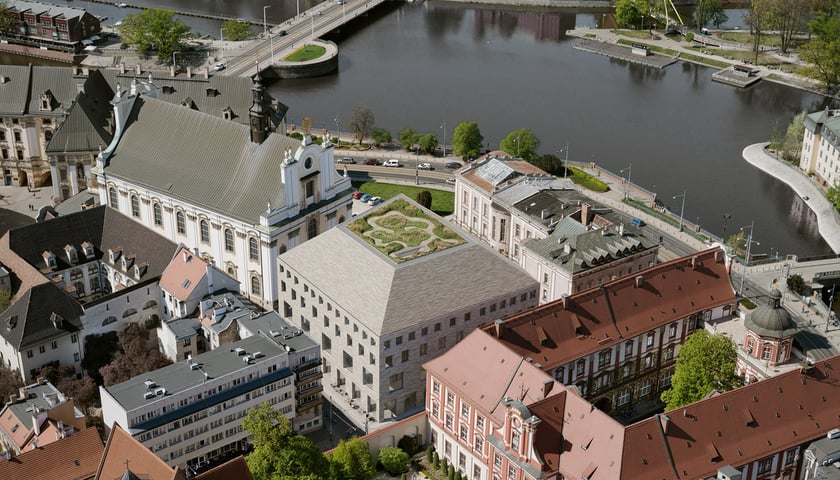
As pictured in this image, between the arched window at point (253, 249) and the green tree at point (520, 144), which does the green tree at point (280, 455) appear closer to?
the arched window at point (253, 249)

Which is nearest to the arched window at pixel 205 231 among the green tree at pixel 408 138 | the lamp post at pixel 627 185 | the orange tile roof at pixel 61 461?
the orange tile roof at pixel 61 461

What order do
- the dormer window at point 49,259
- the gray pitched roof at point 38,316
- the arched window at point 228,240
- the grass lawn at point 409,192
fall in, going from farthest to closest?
the grass lawn at point 409,192, the arched window at point 228,240, the dormer window at point 49,259, the gray pitched roof at point 38,316

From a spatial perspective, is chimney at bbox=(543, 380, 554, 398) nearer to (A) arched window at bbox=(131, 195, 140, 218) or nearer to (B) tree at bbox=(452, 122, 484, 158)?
(A) arched window at bbox=(131, 195, 140, 218)

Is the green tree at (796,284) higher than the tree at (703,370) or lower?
lower

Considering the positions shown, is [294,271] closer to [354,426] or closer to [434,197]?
[354,426]

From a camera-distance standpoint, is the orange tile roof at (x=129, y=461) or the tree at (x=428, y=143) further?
the tree at (x=428, y=143)

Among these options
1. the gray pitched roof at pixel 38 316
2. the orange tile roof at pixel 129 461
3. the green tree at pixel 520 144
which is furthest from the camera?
the green tree at pixel 520 144

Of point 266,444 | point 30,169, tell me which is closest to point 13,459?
point 266,444
